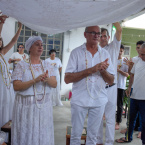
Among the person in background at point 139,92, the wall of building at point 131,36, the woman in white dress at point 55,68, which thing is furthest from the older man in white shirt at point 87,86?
the wall of building at point 131,36

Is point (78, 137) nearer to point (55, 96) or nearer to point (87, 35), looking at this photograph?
point (87, 35)

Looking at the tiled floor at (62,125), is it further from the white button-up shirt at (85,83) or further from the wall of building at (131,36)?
the wall of building at (131,36)

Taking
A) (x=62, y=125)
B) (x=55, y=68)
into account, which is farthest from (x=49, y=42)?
(x=62, y=125)

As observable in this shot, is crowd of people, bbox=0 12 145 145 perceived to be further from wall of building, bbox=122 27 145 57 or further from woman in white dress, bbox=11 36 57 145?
wall of building, bbox=122 27 145 57

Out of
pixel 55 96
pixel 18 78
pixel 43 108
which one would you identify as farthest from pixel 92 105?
pixel 55 96

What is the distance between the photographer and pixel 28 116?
6.88ft

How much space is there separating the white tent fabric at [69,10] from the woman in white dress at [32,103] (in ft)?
2.07

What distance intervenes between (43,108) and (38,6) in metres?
1.21

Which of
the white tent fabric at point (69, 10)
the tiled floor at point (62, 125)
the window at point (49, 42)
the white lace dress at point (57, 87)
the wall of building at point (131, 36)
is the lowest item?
the tiled floor at point (62, 125)

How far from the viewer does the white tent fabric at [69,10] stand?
1.34m

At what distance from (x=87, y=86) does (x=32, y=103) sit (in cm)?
66

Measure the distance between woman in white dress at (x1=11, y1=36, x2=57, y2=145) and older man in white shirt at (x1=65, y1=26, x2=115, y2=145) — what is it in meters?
A: 0.32

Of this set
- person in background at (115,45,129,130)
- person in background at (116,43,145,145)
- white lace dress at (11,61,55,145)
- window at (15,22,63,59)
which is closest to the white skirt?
white lace dress at (11,61,55,145)

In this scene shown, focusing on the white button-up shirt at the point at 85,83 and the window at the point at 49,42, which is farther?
the window at the point at 49,42
